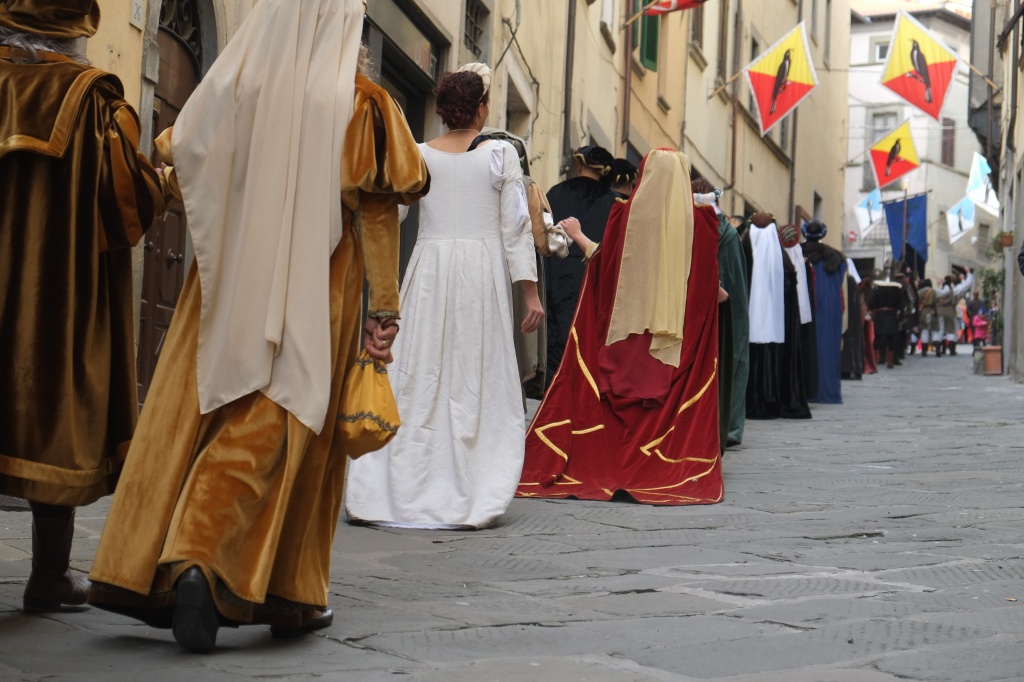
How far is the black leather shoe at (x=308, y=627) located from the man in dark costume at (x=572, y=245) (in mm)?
5573

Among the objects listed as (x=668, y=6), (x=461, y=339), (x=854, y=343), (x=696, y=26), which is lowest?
(x=461, y=339)

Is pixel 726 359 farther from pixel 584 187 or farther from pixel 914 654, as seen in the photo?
pixel 914 654

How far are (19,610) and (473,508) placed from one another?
2396mm

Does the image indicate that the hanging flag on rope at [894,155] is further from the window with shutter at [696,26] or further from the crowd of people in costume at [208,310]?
the crowd of people in costume at [208,310]

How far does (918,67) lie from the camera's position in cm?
2261

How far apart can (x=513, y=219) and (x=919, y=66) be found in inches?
695

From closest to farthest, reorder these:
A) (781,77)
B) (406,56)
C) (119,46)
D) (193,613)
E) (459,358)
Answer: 1. (193,613)
2. (459,358)
3. (119,46)
4. (406,56)
5. (781,77)

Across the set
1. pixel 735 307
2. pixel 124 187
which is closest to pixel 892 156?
pixel 735 307

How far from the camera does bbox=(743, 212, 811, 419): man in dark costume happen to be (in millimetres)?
13539

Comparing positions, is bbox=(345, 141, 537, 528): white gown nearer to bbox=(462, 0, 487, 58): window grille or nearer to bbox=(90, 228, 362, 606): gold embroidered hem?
bbox=(90, 228, 362, 606): gold embroidered hem

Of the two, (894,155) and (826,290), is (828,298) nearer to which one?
(826,290)

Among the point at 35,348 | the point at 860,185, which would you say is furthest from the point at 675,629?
the point at 860,185

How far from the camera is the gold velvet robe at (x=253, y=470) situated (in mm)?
3529

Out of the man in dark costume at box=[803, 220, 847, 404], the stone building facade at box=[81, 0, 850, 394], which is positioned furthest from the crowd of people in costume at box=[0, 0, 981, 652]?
the man in dark costume at box=[803, 220, 847, 404]
